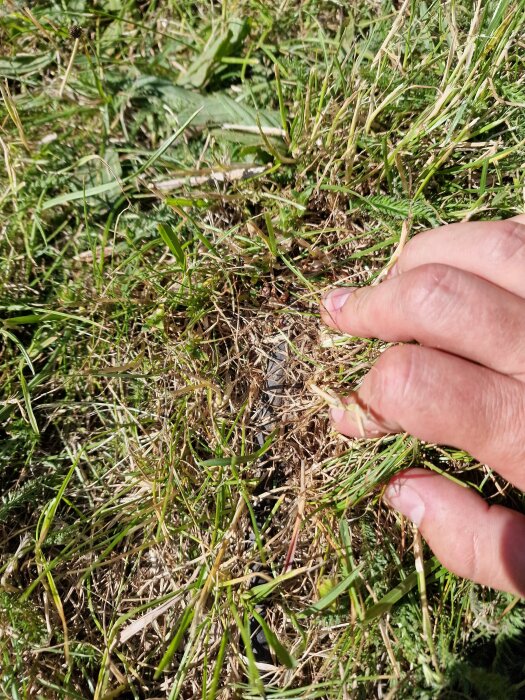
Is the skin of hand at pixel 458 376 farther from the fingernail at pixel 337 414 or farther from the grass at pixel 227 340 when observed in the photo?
the grass at pixel 227 340

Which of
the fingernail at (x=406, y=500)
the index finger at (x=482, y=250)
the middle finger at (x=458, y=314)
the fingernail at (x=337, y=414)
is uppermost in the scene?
the index finger at (x=482, y=250)

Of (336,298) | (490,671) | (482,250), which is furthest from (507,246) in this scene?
(490,671)

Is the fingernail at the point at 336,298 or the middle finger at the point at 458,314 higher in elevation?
the middle finger at the point at 458,314

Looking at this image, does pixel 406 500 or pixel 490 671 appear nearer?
pixel 490 671

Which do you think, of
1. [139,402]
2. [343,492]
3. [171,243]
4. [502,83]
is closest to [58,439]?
[139,402]

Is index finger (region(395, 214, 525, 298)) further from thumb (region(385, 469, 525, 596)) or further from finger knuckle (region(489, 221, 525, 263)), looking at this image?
thumb (region(385, 469, 525, 596))

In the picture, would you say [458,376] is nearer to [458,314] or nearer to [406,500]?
[458,314]

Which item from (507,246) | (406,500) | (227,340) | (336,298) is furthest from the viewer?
(227,340)

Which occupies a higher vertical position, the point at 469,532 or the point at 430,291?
the point at 430,291

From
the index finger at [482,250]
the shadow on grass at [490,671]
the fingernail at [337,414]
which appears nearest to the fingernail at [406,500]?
the fingernail at [337,414]
